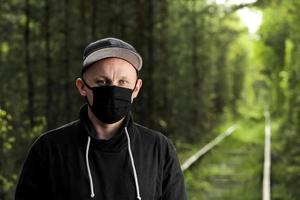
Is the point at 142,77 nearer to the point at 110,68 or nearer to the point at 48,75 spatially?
the point at 48,75

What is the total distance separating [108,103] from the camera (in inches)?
114

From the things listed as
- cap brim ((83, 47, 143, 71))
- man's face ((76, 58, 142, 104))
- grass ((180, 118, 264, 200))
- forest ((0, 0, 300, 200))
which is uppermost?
cap brim ((83, 47, 143, 71))

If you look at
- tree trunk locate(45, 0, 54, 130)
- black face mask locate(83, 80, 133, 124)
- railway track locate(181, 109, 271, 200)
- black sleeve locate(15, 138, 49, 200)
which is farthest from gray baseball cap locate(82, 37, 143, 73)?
tree trunk locate(45, 0, 54, 130)

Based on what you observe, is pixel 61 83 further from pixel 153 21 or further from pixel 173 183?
pixel 173 183

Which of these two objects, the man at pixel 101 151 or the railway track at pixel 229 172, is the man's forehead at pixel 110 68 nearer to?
the man at pixel 101 151

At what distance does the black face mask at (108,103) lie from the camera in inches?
113

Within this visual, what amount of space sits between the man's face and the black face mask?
3cm

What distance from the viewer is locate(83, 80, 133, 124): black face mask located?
286cm

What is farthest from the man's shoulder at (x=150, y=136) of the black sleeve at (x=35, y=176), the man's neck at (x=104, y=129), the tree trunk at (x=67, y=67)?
the tree trunk at (x=67, y=67)

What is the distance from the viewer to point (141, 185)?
2.89m

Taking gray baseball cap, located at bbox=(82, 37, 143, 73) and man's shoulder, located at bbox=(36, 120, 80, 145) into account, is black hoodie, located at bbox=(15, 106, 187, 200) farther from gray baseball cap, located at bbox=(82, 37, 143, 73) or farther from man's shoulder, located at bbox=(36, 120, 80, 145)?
gray baseball cap, located at bbox=(82, 37, 143, 73)

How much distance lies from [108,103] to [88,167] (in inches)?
12.7

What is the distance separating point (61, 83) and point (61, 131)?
521 inches

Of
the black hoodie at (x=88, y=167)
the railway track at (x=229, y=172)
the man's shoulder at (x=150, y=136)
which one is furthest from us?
the railway track at (x=229, y=172)
